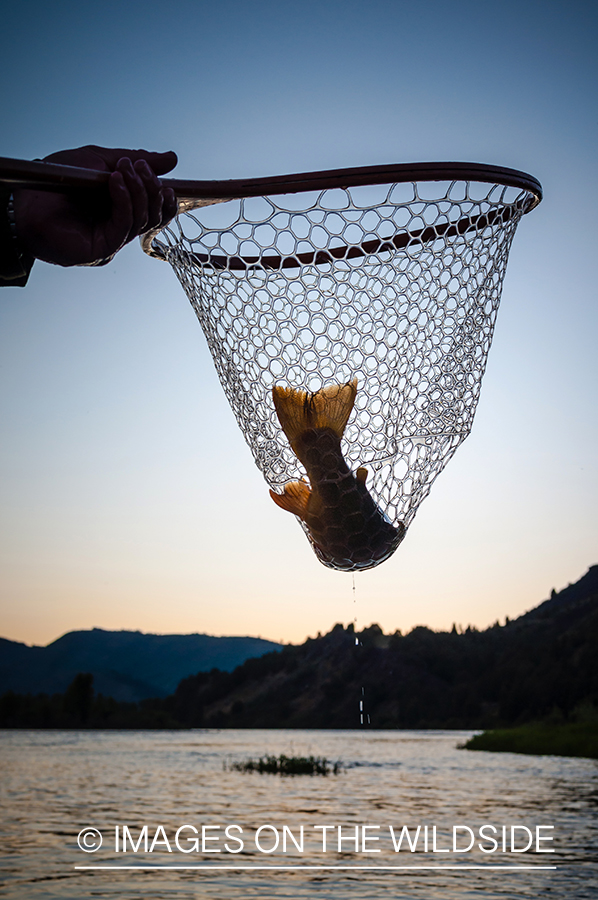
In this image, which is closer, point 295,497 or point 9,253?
point 9,253

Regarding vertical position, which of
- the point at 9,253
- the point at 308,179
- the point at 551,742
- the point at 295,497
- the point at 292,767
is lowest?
A: the point at 292,767

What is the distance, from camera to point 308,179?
10.9 ft

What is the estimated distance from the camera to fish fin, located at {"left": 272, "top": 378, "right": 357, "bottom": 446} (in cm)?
421

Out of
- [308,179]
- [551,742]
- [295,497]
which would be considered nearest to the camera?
[308,179]

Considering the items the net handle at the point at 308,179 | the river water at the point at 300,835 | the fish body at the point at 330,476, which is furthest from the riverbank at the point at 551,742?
the net handle at the point at 308,179

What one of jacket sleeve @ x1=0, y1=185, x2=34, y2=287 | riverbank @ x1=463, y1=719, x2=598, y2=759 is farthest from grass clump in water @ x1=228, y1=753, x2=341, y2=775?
jacket sleeve @ x1=0, y1=185, x2=34, y2=287

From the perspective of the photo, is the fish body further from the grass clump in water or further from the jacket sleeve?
the grass clump in water

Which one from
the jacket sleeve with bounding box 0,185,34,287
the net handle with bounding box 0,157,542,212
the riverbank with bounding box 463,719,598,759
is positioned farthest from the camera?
the riverbank with bounding box 463,719,598,759

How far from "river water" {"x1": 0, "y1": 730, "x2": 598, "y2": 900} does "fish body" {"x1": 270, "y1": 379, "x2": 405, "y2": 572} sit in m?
16.4

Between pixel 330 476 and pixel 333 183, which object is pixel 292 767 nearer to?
pixel 330 476

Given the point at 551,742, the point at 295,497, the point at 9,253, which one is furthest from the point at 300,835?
the point at 551,742

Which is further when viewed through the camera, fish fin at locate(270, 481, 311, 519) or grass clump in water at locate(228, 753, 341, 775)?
grass clump in water at locate(228, 753, 341, 775)

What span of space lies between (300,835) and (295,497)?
25.5m

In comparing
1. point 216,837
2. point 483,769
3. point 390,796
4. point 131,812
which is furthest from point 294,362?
point 483,769
